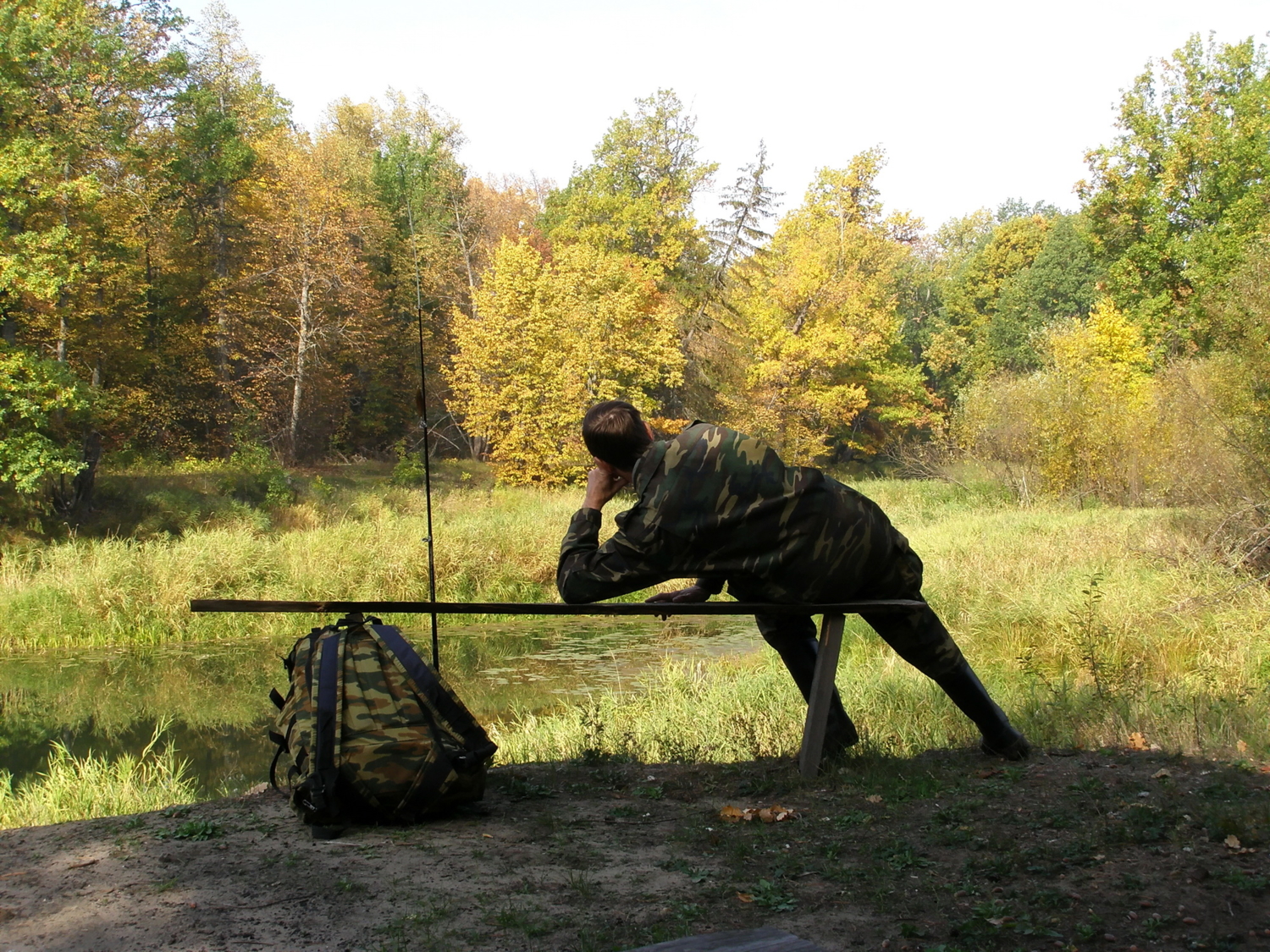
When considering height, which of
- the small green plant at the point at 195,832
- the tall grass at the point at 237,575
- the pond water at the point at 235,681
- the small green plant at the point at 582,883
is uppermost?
the small green plant at the point at 582,883

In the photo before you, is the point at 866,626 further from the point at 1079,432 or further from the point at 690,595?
the point at 1079,432

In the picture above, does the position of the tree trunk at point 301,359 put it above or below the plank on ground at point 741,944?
above

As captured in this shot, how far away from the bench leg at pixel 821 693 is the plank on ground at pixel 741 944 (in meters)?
2.24

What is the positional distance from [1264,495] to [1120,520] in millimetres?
5302

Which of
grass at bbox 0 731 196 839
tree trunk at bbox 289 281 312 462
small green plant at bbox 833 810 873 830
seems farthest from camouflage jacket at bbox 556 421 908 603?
tree trunk at bbox 289 281 312 462

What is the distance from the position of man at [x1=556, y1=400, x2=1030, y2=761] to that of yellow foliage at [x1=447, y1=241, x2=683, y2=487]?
29.6m

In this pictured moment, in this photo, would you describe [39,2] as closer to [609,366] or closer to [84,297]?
[84,297]

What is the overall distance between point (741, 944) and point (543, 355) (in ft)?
111

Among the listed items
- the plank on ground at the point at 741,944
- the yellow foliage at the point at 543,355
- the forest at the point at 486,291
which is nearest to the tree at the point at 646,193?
the forest at the point at 486,291

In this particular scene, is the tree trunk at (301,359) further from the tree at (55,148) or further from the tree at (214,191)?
the tree at (55,148)

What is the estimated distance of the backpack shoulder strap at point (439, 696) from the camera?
4125 millimetres

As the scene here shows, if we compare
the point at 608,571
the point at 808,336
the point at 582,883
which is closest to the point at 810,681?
the point at 608,571

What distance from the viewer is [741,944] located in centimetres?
225

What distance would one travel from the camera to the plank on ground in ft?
7.22
